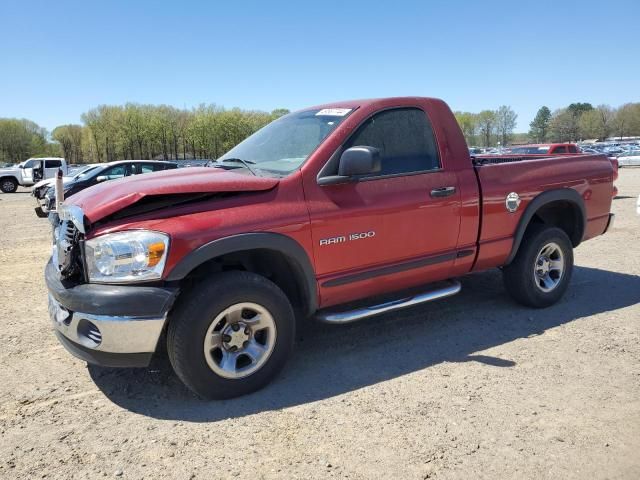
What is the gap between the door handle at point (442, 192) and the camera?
3922 mm

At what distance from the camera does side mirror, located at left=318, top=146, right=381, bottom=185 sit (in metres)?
3.35

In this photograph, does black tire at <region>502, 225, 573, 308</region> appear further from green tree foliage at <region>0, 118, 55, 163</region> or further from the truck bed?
green tree foliage at <region>0, 118, 55, 163</region>

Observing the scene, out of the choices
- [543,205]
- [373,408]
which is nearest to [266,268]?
[373,408]

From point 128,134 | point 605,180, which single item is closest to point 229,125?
point 128,134

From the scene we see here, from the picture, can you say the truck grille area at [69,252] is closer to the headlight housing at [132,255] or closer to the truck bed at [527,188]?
the headlight housing at [132,255]

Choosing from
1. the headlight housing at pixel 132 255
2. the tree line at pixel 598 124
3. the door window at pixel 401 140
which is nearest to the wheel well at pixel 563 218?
the door window at pixel 401 140

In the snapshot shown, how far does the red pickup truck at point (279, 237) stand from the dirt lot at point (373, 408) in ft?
1.22

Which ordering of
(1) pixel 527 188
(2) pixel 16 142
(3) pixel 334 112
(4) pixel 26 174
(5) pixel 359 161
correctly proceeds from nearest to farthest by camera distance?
(5) pixel 359 161 → (3) pixel 334 112 → (1) pixel 527 188 → (4) pixel 26 174 → (2) pixel 16 142

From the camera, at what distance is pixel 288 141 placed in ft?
13.0

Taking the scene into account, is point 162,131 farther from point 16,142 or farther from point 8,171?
point 8,171

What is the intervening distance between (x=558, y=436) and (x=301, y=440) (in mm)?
1467

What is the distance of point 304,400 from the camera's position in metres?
3.23

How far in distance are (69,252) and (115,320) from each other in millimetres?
649

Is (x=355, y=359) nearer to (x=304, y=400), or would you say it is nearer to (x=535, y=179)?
(x=304, y=400)
